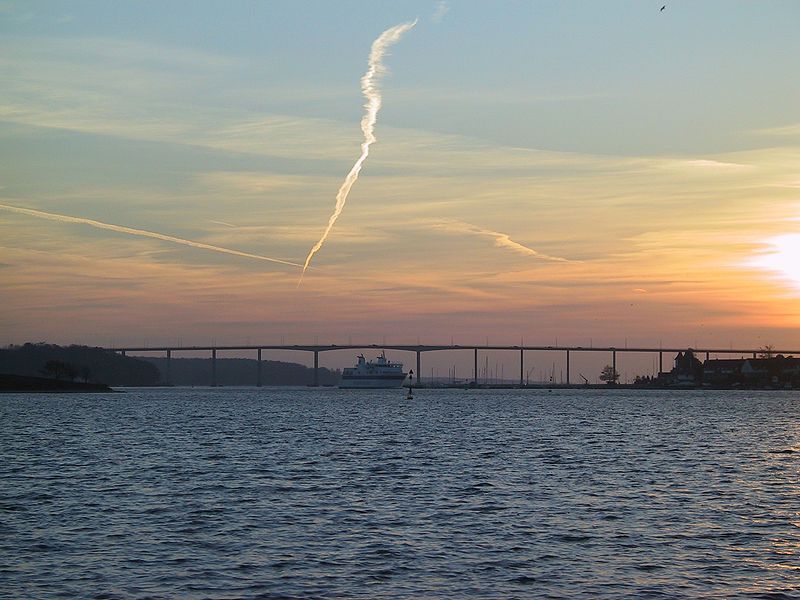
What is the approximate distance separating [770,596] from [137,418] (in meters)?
99.4

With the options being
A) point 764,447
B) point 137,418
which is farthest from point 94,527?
point 137,418

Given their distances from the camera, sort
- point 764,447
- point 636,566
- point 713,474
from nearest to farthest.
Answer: point 636,566
point 713,474
point 764,447

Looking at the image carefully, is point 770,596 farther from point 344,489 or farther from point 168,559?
point 344,489

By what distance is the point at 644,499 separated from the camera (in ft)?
131

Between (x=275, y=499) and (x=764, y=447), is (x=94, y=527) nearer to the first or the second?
(x=275, y=499)

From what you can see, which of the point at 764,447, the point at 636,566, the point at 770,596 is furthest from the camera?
the point at 764,447

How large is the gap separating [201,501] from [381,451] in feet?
87.6

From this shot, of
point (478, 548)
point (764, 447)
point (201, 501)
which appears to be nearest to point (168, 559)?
point (478, 548)

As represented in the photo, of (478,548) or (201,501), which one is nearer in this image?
(478,548)

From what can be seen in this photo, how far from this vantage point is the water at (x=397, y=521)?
82.9 feet

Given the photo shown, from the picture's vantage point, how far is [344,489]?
143 ft

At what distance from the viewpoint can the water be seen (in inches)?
995

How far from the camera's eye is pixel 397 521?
3434cm

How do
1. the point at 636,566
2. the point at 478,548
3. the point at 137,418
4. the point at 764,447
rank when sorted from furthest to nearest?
the point at 137,418, the point at 764,447, the point at 478,548, the point at 636,566
